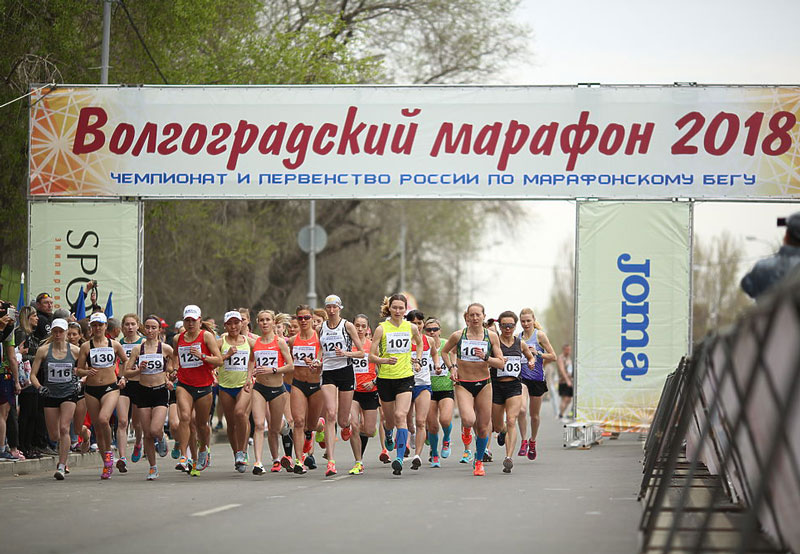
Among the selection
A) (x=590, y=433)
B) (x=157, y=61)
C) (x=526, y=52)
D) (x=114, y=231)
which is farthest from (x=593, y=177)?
(x=526, y=52)

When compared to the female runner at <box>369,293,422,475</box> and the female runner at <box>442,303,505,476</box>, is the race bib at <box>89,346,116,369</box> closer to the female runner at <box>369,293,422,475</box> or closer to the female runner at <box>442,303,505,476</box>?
the female runner at <box>369,293,422,475</box>

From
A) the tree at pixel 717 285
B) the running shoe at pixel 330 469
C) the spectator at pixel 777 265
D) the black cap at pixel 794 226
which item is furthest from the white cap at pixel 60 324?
the tree at pixel 717 285

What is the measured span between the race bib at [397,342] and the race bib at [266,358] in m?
1.41

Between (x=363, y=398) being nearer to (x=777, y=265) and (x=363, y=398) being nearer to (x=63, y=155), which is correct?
(x=63, y=155)

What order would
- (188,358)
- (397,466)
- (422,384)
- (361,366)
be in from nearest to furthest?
(397,466) < (188,358) < (361,366) < (422,384)

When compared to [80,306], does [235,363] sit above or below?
below

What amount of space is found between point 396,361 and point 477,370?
107 centimetres

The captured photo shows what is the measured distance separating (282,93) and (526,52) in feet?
62.4

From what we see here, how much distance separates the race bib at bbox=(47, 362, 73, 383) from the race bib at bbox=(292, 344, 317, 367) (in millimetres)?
2761

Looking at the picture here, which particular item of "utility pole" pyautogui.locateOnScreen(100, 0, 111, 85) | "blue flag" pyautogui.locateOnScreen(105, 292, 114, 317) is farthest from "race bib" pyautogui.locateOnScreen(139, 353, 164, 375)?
"utility pole" pyautogui.locateOnScreen(100, 0, 111, 85)

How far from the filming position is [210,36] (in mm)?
31859

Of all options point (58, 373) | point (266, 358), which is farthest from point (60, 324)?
point (266, 358)

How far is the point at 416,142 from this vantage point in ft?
69.7

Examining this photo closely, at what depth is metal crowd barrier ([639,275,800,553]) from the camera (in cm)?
612
